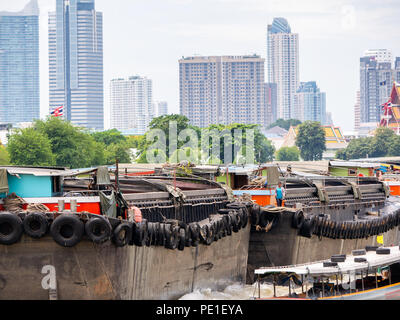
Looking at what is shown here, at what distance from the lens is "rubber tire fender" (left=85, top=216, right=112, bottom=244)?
55.1 ft

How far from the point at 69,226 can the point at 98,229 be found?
61 cm

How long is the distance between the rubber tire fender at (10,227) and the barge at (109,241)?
19mm

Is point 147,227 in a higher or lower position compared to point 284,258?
higher

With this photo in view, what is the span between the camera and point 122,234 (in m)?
17.4

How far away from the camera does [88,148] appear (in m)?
69.8

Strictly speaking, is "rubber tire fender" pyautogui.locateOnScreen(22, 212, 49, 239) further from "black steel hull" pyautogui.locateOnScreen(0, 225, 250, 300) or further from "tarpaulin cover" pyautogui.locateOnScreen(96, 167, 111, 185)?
"tarpaulin cover" pyautogui.locateOnScreen(96, 167, 111, 185)

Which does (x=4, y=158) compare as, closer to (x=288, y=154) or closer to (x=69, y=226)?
(x=69, y=226)

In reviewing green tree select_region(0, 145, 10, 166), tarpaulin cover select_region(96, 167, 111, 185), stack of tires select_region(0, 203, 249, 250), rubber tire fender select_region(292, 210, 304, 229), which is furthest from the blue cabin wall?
green tree select_region(0, 145, 10, 166)

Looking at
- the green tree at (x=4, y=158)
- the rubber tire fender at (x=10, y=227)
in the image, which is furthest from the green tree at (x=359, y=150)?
the rubber tire fender at (x=10, y=227)

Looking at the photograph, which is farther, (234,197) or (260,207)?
(234,197)
